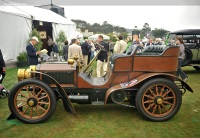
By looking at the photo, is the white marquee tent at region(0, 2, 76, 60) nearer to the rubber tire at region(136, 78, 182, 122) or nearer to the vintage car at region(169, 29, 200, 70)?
the vintage car at region(169, 29, 200, 70)

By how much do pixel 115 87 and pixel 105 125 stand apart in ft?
2.15

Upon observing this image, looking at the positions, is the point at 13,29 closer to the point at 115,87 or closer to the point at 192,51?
the point at 192,51

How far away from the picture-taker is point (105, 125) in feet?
12.2

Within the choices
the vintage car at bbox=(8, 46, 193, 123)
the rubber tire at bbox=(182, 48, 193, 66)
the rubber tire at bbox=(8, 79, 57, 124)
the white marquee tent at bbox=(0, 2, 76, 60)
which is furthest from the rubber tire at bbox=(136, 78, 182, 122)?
the white marquee tent at bbox=(0, 2, 76, 60)

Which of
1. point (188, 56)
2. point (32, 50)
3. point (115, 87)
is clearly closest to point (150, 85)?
point (115, 87)

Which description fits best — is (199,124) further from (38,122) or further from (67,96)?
(38,122)

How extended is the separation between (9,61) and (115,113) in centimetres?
755

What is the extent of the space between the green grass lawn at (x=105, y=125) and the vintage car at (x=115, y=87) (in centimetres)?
18

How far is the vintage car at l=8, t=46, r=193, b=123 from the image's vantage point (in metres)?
3.70

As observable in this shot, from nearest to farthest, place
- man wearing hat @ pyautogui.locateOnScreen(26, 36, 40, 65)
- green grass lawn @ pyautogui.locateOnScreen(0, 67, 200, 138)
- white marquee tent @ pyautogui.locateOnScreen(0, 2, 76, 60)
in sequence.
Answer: green grass lawn @ pyautogui.locateOnScreen(0, 67, 200, 138) < man wearing hat @ pyautogui.locateOnScreen(26, 36, 40, 65) < white marquee tent @ pyautogui.locateOnScreen(0, 2, 76, 60)

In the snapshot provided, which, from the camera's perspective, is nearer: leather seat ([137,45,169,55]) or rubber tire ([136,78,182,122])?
rubber tire ([136,78,182,122])

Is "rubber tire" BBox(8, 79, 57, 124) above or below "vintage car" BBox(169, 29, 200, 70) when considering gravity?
below

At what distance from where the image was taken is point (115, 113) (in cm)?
429

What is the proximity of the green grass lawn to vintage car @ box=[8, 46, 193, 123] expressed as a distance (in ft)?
0.58
